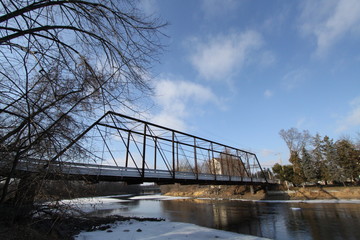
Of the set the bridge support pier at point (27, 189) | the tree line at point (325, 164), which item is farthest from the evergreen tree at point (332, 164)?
the bridge support pier at point (27, 189)

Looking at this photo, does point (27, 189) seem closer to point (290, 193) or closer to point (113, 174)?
point (113, 174)

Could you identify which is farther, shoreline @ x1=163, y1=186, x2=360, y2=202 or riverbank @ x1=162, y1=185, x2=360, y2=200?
riverbank @ x1=162, y1=185, x2=360, y2=200

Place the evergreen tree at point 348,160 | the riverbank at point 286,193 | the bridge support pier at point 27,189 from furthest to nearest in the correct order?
1. the evergreen tree at point 348,160
2. the riverbank at point 286,193
3. the bridge support pier at point 27,189

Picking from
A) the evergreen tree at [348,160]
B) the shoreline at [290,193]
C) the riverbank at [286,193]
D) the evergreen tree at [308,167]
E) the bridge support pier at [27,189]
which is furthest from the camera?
the evergreen tree at [308,167]

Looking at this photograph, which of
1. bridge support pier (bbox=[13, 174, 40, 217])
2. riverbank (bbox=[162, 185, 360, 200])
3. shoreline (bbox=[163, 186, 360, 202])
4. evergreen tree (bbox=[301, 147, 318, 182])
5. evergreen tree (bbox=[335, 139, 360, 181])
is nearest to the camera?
bridge support pier (bbox=[13, 174, 40, 217])

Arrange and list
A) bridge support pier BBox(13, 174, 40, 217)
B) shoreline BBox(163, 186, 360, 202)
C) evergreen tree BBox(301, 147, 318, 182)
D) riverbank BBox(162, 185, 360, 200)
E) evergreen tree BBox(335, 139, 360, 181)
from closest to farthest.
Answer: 1. bridge support pier BBox(13, 174, 40, 217)
2. shoreline BBox(163, 186, 360, 202)
3. riverbank BBox(162, 185, 360, 200)
4. evergreen tree BBox(335, 139, 360, 181)
5. evergreen tree BBox(301, 147, 318, 182)

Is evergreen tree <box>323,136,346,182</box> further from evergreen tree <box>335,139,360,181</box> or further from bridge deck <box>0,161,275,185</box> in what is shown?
bridge deck <box>0,161,275,185</box>

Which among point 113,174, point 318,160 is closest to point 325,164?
point 318,160

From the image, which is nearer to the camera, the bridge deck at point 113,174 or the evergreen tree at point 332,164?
the bridge deck at point 113,174

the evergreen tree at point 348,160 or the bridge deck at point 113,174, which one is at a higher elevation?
the evergreen tree at point 348,160

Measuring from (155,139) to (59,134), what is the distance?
16519 mm

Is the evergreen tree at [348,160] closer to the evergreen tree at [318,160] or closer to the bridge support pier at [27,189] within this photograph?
the evergreen tree at [318,160]

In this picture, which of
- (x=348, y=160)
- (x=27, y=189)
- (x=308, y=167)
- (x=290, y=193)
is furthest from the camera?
(x=308, y=167)

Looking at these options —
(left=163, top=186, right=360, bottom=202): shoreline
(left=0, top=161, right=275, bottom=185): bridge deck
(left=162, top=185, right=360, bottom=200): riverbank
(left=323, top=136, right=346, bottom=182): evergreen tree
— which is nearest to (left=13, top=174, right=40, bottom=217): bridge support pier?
(left=0, top=161, right=275, bottom=185): bridge deck
